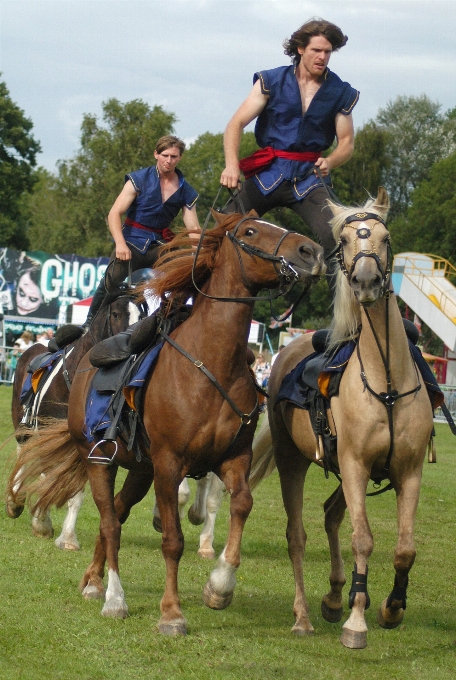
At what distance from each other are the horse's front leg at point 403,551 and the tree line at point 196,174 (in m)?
42.2

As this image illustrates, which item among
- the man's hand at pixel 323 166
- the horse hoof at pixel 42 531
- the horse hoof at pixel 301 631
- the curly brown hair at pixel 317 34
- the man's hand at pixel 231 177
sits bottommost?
the horse hoof at pixel 42 531

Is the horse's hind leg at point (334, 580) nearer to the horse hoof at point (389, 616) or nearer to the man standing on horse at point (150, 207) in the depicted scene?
the horse hoof at point (389, 616)

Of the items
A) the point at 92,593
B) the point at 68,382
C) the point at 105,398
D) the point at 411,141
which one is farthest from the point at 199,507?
the point at 411,141

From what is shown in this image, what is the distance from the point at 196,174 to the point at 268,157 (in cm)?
7153

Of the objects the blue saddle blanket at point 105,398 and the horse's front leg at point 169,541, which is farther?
the blue saddle blanket at point 105,398

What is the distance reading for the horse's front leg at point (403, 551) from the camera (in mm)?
6305

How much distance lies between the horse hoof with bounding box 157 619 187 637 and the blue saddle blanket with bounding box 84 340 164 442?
1573mm

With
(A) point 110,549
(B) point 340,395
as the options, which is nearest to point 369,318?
(B) point 340,395

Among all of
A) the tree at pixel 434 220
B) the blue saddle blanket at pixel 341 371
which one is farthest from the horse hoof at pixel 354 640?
the tree at pixel 434 220

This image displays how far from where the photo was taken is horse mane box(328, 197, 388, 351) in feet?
21.4

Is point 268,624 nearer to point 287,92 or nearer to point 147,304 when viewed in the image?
point 147,304

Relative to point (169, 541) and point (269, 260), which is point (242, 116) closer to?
point (269, 260)

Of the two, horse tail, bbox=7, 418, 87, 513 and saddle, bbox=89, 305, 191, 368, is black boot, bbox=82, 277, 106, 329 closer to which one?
horse tail, bbox=7, 418, 87, 513

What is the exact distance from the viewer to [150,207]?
9016 millimetres
